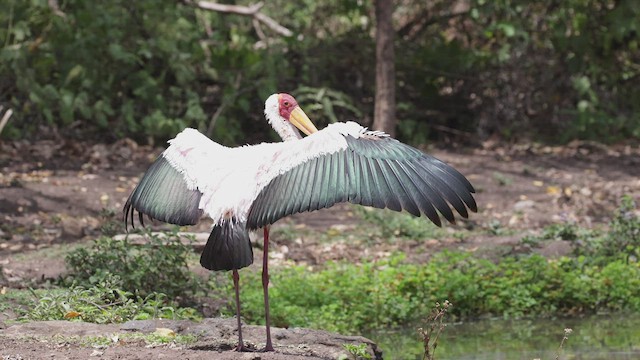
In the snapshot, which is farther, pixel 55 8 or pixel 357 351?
pixel 55 8

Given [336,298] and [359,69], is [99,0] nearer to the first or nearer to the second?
[359,69]

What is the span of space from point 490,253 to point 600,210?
1943 mm

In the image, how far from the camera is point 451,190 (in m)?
4.46

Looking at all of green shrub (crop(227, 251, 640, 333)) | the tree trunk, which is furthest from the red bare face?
the tree trunk

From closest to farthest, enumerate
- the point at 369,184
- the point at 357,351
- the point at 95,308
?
the point at 369,184 < the point at 357,351 < the point at 95,308

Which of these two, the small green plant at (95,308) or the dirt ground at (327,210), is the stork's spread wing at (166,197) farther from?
the dirt ground at (327,210)

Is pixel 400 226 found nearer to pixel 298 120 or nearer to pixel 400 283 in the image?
pixel 400 283

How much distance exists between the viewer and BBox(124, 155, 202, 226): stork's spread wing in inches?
203

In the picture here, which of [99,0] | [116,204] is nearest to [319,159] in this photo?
[116,204]

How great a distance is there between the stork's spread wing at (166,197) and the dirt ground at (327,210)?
217cm

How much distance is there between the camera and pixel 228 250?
457 centimetres

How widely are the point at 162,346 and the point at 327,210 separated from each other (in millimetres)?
5661

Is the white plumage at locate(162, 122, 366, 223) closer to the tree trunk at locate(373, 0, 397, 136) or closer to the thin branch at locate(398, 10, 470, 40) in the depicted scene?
the tree trunk at locate(373, 0, 397, 136)

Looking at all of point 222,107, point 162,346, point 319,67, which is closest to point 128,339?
point 162,346
